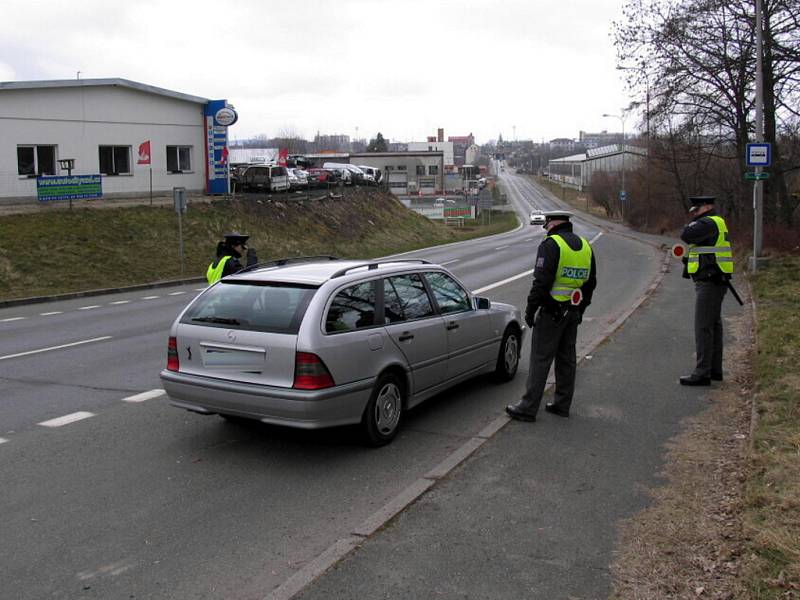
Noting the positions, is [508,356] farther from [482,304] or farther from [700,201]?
[700,201]

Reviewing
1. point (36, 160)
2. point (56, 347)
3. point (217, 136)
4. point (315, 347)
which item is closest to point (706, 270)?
point (315, 347)

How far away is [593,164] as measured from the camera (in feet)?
398

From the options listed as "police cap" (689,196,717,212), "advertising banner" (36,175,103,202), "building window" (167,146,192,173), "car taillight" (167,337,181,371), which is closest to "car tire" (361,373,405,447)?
"car taillight" (167,337,181,371)

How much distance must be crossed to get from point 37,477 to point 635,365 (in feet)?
21.6

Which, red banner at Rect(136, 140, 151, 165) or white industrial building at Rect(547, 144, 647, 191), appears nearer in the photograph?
red banner at Rect(136, 140, 151, 165)

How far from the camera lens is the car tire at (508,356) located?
8516 millimetres

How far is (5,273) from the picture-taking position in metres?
20.6

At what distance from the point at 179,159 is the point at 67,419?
3074cm

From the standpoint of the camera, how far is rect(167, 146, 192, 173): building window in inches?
1403

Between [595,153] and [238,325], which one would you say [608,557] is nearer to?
[238,325]

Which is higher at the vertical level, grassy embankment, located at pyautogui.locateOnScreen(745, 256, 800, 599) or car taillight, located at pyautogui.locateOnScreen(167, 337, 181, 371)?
car taillight, located at pyautogui.locateOnScreen(167, 337, 181, 371)

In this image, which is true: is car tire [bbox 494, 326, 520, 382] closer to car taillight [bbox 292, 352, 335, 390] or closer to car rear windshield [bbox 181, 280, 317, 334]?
car rear windshield [bbox 181, 280, 317, 334]

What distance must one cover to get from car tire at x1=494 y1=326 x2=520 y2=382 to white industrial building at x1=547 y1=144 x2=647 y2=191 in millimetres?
54602

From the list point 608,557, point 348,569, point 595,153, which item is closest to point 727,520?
point 608,557
